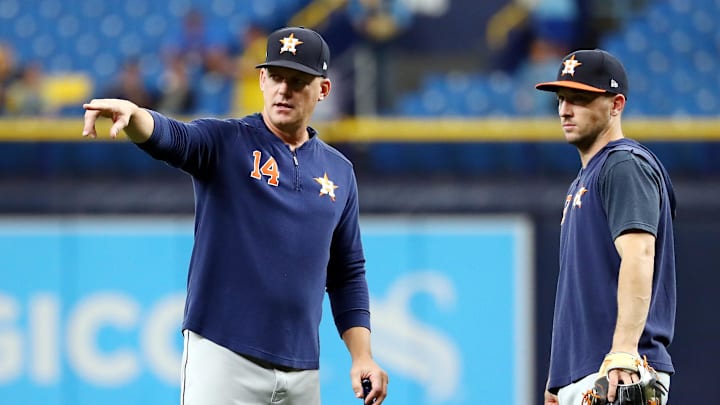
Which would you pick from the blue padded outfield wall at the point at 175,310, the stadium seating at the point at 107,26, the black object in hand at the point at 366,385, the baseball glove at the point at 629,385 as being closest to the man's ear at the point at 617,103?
the baseball glove at the point at 629,385

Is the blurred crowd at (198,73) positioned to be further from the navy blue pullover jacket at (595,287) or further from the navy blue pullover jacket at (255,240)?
the navy blue pullover jacket at (595,287)

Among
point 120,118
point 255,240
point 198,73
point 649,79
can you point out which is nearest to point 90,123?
point 120,118

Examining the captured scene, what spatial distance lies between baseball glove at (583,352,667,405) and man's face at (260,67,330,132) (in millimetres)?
1308

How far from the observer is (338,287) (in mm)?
4418

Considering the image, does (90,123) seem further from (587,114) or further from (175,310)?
(175,310)

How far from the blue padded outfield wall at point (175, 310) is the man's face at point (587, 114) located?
466 cm

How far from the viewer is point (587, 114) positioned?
3.96 meters

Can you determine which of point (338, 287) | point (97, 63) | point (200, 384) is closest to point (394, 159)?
point (97, 63)

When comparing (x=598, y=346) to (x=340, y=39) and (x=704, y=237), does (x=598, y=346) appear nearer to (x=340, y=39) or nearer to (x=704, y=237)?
Result: (x=704, y=237)

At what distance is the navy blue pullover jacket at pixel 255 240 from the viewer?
3.93 m

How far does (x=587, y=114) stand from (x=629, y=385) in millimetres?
921

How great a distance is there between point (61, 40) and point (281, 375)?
7.89 m

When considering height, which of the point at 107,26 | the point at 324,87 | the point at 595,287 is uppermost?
the point at 107,26

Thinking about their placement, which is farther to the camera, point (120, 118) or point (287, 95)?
point (287, 95)
